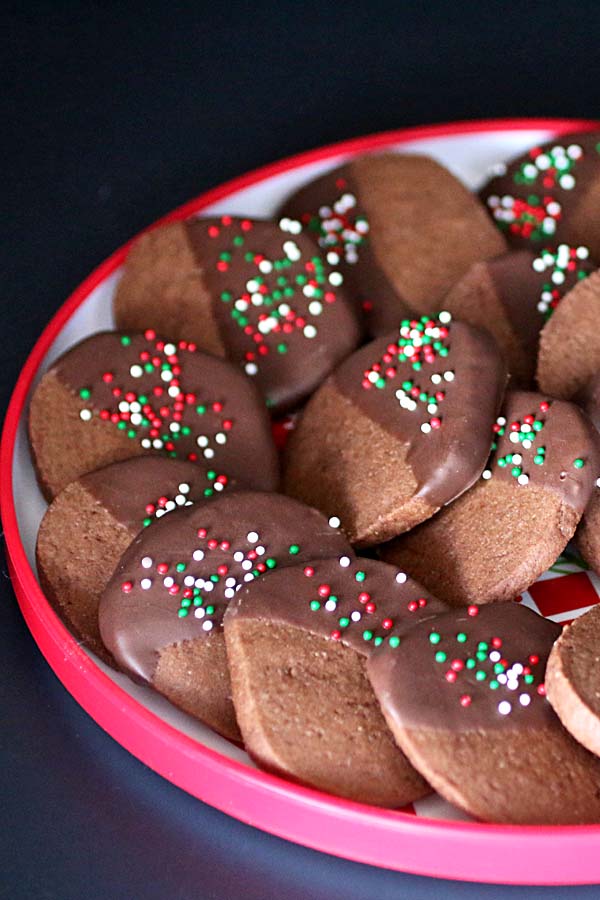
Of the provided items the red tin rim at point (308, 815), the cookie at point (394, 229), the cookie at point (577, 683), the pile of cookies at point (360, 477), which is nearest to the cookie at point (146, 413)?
the pile of cookies at point (360, 477)

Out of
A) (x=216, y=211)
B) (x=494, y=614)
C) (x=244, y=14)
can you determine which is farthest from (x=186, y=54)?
(x=494, y=614)

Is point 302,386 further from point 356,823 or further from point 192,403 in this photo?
point 356,823

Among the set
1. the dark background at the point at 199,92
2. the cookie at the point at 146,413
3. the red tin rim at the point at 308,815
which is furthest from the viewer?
the dark background at the point at 199,92

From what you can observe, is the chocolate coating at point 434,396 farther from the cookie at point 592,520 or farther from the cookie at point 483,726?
the cookie at point 483,726

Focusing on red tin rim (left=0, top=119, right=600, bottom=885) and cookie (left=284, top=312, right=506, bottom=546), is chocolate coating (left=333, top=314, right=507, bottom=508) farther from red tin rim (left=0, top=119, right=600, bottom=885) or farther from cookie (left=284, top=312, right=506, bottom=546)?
red tin rim (left=0, top=119, right=600, bottom=885)

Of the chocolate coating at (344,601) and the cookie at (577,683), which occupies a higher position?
the chocolate coating at (344,601)

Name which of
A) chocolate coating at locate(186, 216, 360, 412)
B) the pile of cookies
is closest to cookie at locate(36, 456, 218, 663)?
the pile of cookies
